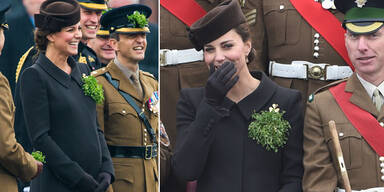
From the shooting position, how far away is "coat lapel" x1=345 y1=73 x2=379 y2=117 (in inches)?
220

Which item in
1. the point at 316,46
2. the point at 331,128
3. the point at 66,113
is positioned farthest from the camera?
the point at 316,46

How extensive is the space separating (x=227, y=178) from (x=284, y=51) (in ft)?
4.51

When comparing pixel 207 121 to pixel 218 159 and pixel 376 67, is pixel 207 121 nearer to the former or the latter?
pixel 218 159

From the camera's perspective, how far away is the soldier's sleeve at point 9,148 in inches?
213

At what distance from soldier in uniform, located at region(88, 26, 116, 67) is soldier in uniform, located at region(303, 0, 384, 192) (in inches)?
133

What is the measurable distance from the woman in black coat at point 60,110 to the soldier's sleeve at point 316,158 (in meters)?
1.63

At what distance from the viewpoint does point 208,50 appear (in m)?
5.74

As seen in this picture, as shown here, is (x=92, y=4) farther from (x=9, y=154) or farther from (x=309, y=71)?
(x=9, y=154)

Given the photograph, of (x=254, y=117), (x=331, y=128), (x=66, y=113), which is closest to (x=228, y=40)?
(x=254, y=117)

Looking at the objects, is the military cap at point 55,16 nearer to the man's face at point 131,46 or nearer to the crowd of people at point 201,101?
the crowd of people at point 201,101

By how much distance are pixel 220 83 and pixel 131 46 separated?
6.20 feet

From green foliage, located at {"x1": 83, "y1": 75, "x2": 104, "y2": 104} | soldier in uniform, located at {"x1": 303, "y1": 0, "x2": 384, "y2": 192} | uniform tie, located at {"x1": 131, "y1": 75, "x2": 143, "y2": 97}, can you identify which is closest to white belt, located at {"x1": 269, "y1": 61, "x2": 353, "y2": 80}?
soldier in uniform, located at {"x1": 303, "y1": 0, "x2": 384, "y2": 192}

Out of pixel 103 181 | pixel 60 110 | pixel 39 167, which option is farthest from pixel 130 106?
pixel 39 167

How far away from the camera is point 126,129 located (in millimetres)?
6844
